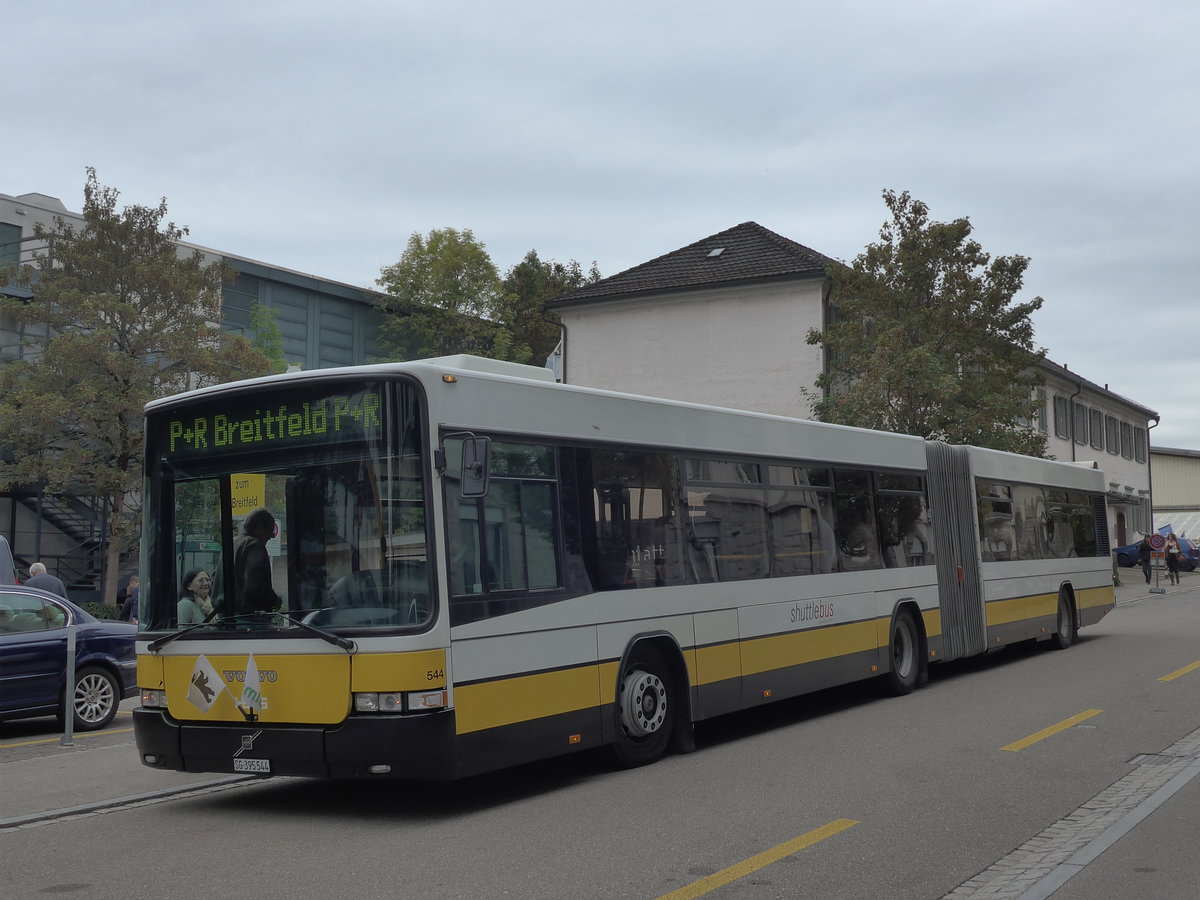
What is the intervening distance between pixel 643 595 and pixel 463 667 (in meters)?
2.29

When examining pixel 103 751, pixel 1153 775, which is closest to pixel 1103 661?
pixel 1153 775

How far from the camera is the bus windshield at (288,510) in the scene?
782 cm

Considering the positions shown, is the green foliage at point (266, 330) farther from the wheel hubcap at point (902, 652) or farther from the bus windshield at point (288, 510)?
the bus windshield at point (288, 510)

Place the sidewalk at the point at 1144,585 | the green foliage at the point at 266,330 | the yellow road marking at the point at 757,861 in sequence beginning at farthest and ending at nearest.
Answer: the green foliage at the point at 266,330 < the sidewalk at the point at 1144,585 < the yellow road marking at the point at 757,861

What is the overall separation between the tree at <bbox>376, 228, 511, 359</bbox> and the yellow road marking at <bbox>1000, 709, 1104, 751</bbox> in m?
→ 44.8

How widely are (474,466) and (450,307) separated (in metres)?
50.6

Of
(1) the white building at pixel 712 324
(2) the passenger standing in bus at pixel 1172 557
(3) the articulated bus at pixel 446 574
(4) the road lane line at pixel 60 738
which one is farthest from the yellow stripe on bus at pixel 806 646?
(2) the passenger standing in bus at pixel 1172 557

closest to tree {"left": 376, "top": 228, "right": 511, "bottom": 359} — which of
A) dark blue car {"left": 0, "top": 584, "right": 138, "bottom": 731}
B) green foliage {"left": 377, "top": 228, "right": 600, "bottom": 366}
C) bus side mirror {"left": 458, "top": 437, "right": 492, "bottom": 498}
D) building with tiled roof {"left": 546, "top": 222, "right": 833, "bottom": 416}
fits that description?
green foliage {"left": 377, "top": 228, "right": 600, "bottom": 366}

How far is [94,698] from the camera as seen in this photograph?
45.2 feet

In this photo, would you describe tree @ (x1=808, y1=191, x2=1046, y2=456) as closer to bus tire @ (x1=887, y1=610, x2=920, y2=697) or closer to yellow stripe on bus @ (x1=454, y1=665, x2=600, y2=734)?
bus tire @ (x1=887, y1=610, x2=920, y2=697)

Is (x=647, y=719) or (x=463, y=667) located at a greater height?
(x=463, y=667)

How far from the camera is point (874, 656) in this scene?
13.6 meters

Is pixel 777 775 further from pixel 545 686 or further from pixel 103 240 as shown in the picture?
pixel 103 240

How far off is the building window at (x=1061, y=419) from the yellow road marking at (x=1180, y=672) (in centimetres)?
3705
